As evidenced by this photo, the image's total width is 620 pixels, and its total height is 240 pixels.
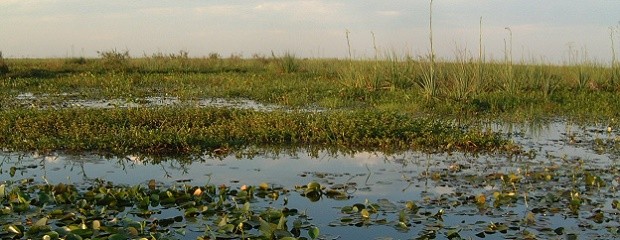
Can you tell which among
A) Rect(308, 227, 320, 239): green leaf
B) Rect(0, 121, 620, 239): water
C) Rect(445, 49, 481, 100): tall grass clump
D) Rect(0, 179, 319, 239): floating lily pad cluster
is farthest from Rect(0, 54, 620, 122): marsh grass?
Rect(308, 227, 320, 239): green leaf

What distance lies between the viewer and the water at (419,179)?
4.28m

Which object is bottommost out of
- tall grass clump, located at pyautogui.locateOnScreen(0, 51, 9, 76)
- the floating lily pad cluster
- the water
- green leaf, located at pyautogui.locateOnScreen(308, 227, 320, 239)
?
the water

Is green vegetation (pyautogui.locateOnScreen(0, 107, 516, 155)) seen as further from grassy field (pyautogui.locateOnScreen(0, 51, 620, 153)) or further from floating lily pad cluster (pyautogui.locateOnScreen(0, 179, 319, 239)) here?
floating lily pad cluster (pyautogui.locateOnScreen(0, 179, 319, 239))

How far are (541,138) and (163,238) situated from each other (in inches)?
233

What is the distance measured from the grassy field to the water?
580 mm

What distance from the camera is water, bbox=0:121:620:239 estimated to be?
4281mm

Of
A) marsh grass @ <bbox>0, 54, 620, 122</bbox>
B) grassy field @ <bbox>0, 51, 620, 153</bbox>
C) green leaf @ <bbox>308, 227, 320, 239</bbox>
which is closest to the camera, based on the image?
green leaf @ <bbox>308, 227, 320, 239</bbox>

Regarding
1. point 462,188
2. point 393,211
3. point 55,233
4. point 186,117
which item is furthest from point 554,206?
point 186,117

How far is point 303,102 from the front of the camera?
38.5ft

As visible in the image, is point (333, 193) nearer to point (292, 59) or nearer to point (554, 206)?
point (554, 206)

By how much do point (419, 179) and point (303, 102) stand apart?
6.08 m

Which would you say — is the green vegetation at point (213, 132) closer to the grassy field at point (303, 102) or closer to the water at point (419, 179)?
the grassy field at point (303, 102)

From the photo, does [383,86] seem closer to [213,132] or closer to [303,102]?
[303,102]

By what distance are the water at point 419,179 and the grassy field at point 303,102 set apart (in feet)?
1.90
